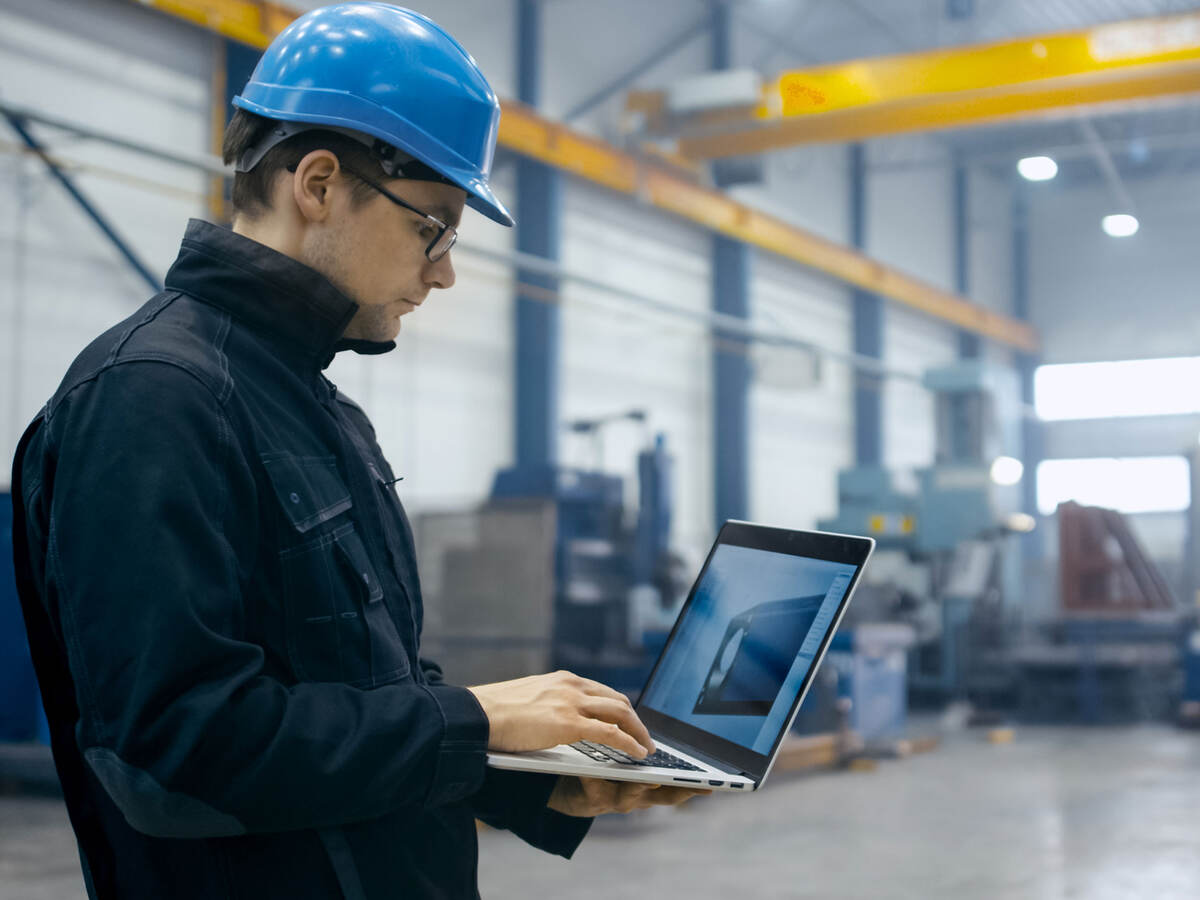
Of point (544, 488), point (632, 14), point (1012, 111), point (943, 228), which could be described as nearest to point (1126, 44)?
point (1012, 111)

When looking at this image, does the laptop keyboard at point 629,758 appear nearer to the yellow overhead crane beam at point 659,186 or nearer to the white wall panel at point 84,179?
the white wall panel at point 84,179

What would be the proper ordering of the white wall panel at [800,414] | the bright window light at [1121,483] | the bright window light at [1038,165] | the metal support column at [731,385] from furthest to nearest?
the bright window light at [1121,483]
the white wall panel at [800,414]
the metal support column at [731,385]
the bright window light at [1038,165]

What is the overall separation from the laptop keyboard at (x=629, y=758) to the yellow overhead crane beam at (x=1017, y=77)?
6491mm

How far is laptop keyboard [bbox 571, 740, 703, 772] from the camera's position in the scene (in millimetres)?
1219

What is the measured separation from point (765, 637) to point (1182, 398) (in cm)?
1812

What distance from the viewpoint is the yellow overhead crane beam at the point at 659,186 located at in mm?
7688

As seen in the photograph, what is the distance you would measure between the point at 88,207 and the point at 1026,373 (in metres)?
15.2

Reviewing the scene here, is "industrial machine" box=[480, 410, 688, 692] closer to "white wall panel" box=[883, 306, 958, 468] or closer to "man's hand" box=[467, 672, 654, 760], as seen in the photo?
"man's hand" box=[467, 672, 654, 760]

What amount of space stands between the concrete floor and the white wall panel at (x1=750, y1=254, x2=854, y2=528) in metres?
6.46

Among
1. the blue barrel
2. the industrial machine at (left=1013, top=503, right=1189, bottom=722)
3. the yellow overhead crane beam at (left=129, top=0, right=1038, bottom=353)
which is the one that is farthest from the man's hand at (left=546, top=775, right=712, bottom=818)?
the industrial machine at (left=1013, top=503, right=1189, bottom=722)

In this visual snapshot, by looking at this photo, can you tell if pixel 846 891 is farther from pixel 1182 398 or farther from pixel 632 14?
pixel 1182 398

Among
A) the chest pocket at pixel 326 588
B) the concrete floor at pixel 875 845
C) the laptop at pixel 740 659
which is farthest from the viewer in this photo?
the concrete floor at pixel 875 845

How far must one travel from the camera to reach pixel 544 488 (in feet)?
24.9

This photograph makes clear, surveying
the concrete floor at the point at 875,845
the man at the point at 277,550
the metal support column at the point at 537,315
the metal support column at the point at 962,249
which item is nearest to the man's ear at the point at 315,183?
the man at the point at 277,550
